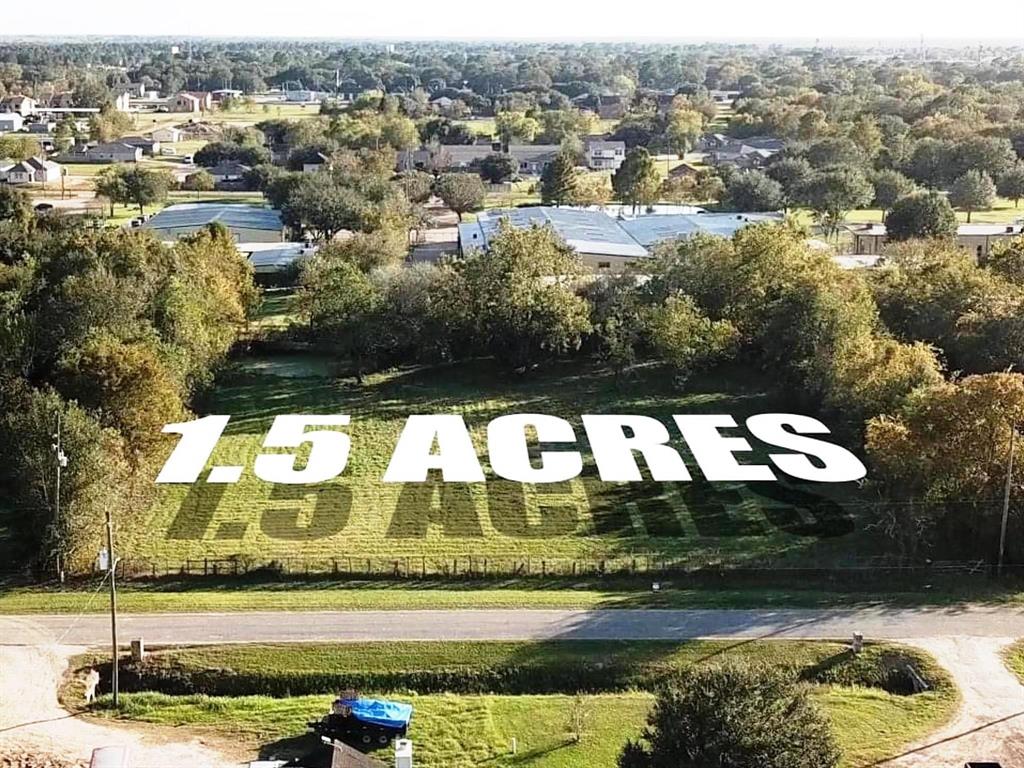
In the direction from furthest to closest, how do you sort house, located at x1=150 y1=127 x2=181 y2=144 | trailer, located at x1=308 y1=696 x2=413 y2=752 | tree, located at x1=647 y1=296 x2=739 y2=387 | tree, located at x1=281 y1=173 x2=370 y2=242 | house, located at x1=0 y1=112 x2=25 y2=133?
house, located at x1=0 y1=112 x2=25 y2=133, house, located at x1=150 y1=127 x2=181 y2=144, tree, located at x1=281 y1=173 x2=370 y2=242, tree, located at x1=647 y1=296 x2=739 y2=387, trailer, located at x1=308 y1=696 x2=413 y2=752

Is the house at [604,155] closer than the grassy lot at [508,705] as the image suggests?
No

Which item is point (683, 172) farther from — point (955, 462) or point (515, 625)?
point (515, 625)

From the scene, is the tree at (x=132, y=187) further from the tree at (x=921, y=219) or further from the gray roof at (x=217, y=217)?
the tree at (x=921, y=219)

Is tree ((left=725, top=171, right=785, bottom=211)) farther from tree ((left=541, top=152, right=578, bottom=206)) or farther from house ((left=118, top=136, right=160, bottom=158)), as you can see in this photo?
house ((left=118, top=136, right=160, bottom=158))

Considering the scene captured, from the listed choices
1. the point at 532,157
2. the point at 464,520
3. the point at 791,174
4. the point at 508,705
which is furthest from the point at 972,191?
the point at 508,705

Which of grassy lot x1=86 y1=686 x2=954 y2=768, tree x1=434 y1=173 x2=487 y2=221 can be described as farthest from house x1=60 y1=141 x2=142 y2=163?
grassy lot x1=86 y1=686 x2=954 y2=768

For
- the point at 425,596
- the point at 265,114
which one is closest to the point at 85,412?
the point at 425,596

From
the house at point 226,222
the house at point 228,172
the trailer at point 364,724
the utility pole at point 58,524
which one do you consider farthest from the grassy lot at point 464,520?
the house at point 228,172
